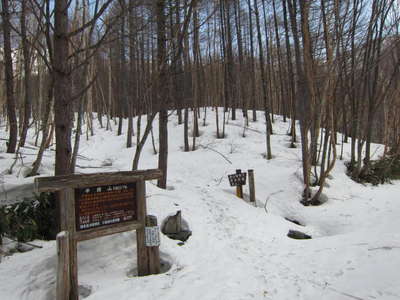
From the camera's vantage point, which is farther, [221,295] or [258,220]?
[258,220]

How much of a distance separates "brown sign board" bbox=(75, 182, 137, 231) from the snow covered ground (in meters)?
0.74

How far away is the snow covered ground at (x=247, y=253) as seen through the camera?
3057 mm

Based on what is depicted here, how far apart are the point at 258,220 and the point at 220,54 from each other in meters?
13.3

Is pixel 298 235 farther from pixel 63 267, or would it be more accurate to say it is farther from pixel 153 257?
pixel 63 267

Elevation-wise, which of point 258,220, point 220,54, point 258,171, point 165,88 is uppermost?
point 220,54

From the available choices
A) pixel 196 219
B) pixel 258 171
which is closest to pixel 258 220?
pixel 196 219

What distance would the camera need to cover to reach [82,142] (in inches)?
629

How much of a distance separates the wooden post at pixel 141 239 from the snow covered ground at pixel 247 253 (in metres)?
0.17

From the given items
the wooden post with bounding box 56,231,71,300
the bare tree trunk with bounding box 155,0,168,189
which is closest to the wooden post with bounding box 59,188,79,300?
the wooden post with bounding box 56,231,71,300

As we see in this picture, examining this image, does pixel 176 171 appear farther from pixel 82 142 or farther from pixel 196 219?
pixel 82 142

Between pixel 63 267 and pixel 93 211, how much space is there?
0.65 meters

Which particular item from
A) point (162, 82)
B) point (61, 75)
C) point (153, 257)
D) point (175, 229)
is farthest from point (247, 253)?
point (162, 82)

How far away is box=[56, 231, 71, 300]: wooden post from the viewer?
270 centimetres

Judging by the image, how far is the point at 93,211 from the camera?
3.13 m
